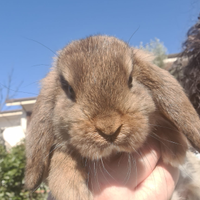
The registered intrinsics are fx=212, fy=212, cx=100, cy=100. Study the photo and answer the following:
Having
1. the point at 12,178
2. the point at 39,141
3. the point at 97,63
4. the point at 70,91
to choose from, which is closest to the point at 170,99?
the point at 97,63

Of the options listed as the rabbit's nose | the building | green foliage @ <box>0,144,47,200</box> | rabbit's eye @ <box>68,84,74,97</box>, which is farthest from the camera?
the building

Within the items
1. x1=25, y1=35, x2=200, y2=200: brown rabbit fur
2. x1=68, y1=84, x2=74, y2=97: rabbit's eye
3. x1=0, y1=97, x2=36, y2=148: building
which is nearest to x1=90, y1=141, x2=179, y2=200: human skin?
x1=25, y1=35, x2=200, y2=200: brown rabbit fur

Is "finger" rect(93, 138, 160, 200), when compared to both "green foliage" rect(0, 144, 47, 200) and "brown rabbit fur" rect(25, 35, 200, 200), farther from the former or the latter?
"green foliage" rect(0, 144, 47, 200)

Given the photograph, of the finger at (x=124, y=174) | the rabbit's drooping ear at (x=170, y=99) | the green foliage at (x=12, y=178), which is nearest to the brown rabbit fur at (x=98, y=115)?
the rabbit's drooping ear at (x=170, y=99)

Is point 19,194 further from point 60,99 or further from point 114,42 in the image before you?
point 114,42

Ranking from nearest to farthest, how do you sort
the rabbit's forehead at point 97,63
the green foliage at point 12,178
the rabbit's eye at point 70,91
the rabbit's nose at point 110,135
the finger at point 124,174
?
the rabbit's nose at point 110,135 → the rabbit's forehead at point 97,63 → the rabbit's eye at point 70,91 → the finger at point 124,174 → the green foliage at point 12,178

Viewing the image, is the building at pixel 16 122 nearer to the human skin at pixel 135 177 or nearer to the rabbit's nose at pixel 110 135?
the human skin at pixel 135 177
